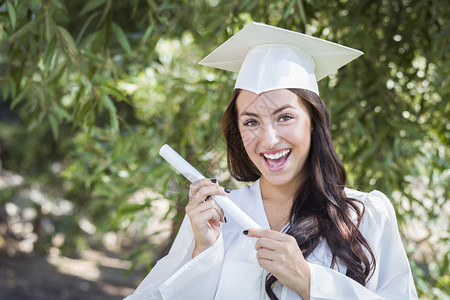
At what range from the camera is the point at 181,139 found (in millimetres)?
2871

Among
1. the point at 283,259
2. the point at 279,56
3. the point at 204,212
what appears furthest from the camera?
the point at 279,56

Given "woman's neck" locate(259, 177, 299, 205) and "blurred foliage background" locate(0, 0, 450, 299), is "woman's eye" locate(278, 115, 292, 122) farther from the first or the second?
"blurred foliage background" locate(0, 0, 450, 299)

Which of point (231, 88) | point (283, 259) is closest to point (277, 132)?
point (283, 259)

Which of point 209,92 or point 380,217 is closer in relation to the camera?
point 380,217

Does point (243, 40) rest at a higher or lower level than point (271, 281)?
higher

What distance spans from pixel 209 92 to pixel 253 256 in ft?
4.37

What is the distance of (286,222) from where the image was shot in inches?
57.4

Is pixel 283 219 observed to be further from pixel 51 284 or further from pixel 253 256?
pixel 51 284

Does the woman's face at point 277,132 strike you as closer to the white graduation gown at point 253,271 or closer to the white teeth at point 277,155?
the white teeth at point 277,155

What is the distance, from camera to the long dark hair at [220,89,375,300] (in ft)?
4.33

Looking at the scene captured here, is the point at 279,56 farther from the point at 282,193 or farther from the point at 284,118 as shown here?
the point at 282,193

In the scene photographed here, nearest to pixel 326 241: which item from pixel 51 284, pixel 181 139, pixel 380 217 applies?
pixel 380 217

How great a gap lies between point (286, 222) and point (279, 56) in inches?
17.4

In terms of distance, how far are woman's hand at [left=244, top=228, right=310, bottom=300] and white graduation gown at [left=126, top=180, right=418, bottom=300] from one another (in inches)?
1.4
